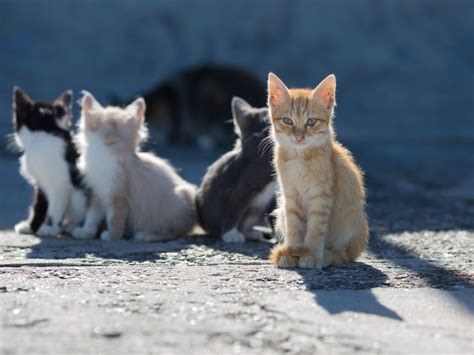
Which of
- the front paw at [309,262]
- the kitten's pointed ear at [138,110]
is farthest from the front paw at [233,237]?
the front paw at [309,262]

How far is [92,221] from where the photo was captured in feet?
20.0

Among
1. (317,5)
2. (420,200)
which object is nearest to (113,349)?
(420,200)

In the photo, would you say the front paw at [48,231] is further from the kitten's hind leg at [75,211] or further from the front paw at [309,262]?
the front paw at [309,262]

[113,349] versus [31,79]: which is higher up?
[31,79]

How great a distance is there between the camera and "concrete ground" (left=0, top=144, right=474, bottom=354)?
3043mm

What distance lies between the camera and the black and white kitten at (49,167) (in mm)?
6176

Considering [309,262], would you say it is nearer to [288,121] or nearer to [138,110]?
[288,121]

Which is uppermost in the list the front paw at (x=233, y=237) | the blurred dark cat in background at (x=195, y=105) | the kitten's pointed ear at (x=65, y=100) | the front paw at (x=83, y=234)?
the blurred dark cat in background at (x=195, y=105)

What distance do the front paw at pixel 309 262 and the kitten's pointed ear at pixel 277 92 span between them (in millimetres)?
893

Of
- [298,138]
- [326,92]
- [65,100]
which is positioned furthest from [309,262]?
[65,100]

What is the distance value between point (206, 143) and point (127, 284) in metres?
8.08

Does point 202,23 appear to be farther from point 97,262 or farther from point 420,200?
point 97,262

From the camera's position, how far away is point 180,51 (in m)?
11.9

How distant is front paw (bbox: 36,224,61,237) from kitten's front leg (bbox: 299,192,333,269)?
236 cm
